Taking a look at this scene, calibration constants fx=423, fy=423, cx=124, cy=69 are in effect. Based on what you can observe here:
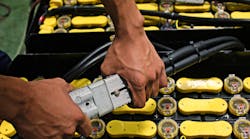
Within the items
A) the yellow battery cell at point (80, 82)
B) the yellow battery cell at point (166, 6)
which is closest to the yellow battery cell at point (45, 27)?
the yellow battery cell at point (80, 82)

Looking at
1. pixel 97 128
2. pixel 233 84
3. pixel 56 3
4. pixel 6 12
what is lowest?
pixel 6 12

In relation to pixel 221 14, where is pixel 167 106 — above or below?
below

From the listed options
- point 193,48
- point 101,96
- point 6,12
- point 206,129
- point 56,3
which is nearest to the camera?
point 101,96

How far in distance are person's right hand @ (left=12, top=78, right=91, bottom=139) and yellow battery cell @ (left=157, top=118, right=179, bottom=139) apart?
0.30m

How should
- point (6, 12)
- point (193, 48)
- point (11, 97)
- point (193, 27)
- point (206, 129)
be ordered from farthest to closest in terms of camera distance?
point (6, 12) → point (193, 27) → point (193, 48) → point (206, 129) → point (11, 97)

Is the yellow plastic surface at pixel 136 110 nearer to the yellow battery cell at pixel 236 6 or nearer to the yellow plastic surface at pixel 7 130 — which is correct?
the yellow plastic surface at pixel 7 130

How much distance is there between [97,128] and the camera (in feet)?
3.96

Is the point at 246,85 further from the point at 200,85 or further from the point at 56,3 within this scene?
the point at 56,3

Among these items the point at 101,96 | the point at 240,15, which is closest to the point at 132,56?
the point at 101,96

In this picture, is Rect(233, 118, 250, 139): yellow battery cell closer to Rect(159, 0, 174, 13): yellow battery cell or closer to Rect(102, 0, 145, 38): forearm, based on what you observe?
Rect(102, 0, 145, 38): forearm

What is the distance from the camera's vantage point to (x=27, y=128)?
0.91 meters

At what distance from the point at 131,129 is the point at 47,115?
0.34 meters

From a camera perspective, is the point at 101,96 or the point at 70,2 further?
the point at 70,2

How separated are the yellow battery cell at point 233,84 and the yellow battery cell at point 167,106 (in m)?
0.17
